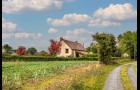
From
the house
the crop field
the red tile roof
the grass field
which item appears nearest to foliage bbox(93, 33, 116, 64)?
the crop field

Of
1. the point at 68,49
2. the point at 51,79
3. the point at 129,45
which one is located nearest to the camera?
the point at 51,79

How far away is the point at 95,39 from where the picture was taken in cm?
5059

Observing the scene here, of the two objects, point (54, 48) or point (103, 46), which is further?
point (54, 48)

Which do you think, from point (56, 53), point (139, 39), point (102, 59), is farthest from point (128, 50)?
point (139, 39)

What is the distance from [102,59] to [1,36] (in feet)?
146

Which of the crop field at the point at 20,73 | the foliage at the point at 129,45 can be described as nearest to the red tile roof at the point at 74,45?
the foliage at the point at 129,45

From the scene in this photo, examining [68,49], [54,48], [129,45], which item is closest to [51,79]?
[129,45]

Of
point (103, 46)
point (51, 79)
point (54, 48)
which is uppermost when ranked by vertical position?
point (54, 48)

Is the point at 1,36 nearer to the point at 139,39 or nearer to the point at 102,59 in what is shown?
the point at 139,39

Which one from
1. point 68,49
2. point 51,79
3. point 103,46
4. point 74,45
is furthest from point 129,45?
point 51,79

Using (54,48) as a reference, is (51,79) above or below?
below

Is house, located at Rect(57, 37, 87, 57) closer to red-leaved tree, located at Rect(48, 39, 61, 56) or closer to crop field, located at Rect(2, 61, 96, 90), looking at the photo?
red-leaved tree, located at Rect(48, 39, 61, 56)

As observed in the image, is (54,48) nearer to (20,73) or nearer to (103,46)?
(103,46)

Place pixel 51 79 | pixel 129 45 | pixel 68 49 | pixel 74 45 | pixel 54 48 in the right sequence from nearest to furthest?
pixel 51 79 < pixel 129 45 < pixel 54 48 < pixel 68 49 < pixel 74 45
